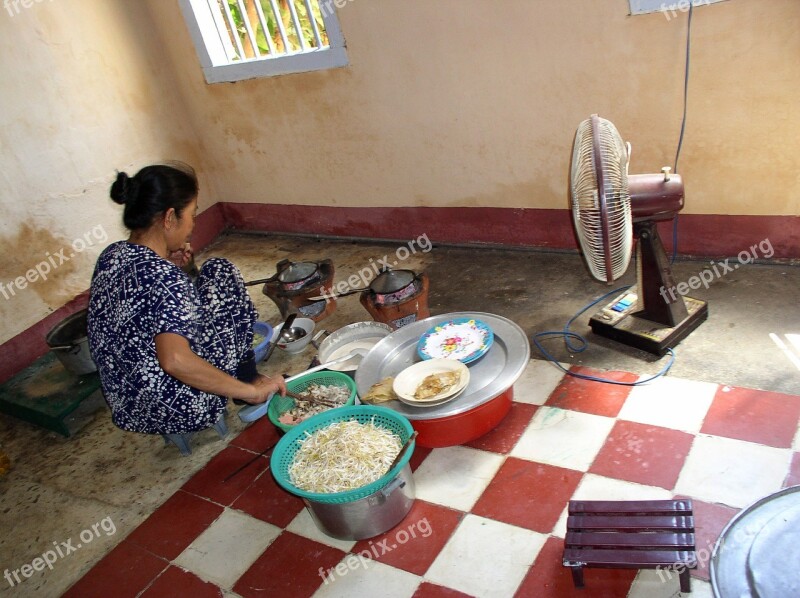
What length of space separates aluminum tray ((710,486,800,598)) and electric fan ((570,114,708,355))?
1020 millimetres

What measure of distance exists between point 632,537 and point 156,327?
1816 millimetres

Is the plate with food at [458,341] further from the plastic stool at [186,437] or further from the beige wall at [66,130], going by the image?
the beige wall at [66,130]

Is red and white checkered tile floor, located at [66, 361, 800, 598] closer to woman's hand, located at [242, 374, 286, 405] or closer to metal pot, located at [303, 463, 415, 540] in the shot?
metal pot, located at [303, 463, 415, 540]

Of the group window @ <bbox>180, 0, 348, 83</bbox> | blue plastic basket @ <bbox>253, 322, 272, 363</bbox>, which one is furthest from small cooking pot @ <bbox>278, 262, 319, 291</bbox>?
window @ <bbox>180, 0, 348, 83</bbox>

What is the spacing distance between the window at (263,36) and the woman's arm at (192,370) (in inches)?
108

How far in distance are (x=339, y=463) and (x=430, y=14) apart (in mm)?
2846

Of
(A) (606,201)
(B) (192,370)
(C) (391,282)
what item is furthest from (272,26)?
(A) (606,201)

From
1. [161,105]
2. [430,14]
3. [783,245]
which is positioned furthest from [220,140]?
[783,245]

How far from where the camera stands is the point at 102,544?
2.51 m

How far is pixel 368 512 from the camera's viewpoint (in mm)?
2137

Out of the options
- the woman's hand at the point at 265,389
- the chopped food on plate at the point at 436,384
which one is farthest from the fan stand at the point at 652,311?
the woman's hand at the point at 265,389

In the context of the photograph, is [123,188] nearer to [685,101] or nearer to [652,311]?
[652,311]

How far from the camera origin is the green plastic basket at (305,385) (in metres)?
2.62

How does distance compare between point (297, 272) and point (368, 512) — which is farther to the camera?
point (297, 272)
